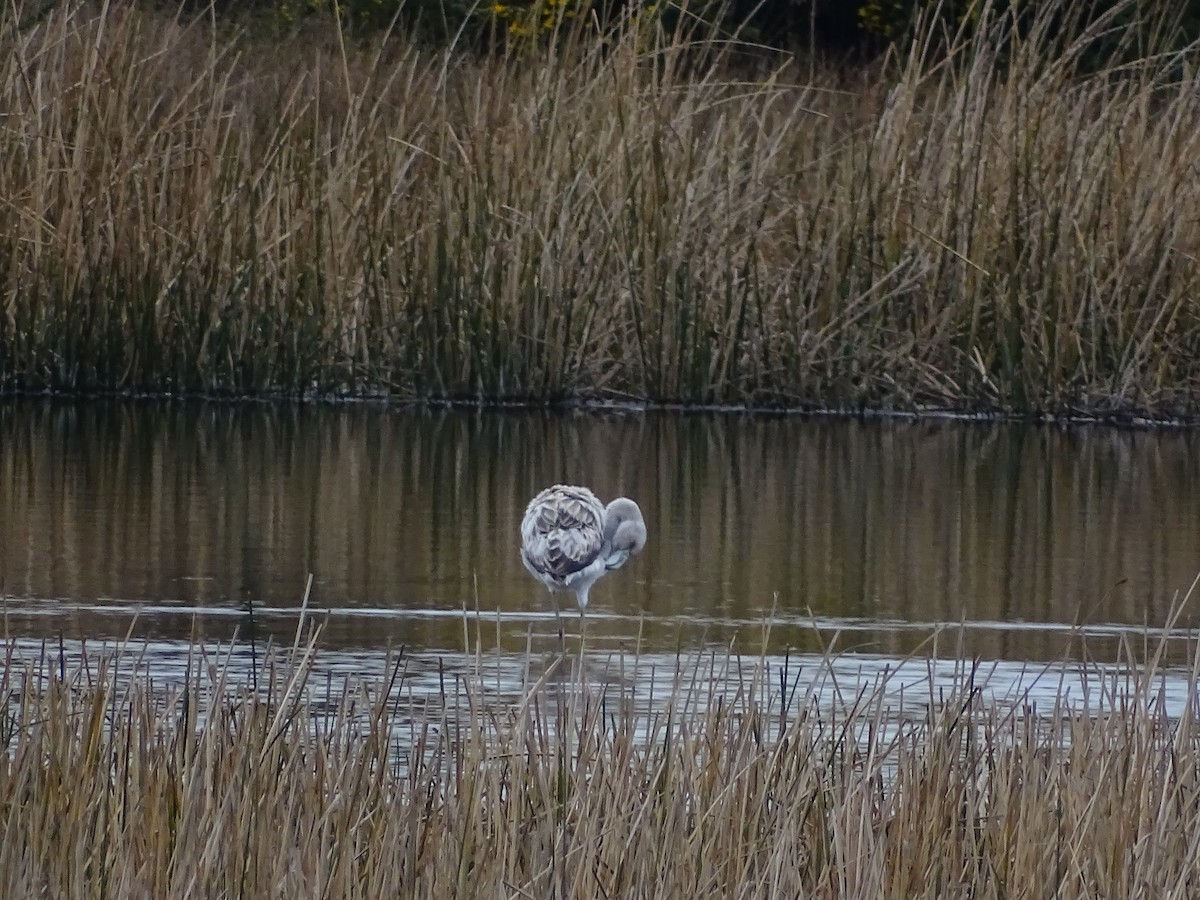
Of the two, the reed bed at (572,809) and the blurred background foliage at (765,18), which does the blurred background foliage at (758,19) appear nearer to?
the blurred background foliage at (765,18)

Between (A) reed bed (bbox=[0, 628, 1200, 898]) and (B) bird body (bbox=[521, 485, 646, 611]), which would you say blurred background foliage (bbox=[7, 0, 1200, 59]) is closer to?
(B) bird body (bbox=[521, 485, 646, 611])

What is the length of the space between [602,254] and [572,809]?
30.0ft

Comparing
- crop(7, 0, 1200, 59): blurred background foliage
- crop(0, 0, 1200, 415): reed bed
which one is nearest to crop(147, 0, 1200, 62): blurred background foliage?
crop(7, 0, 1200, 59): blurred background foliage

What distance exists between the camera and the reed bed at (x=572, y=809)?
449 centimetres

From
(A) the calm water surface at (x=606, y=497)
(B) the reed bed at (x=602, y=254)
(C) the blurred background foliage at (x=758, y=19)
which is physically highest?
(C) the blurred background foliage at (x=758, y=19)

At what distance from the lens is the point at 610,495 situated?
1098cm

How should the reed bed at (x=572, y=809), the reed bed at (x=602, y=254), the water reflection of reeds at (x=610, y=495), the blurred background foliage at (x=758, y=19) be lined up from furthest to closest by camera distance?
the blurred background foliage at (x=758, y=19), the reed bed at (x=602, y=254), the water reflection of reeds at (x=610, y=495), the reed bed at (x=572, y=809)

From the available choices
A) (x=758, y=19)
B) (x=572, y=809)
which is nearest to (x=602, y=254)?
(x=572, y=809)

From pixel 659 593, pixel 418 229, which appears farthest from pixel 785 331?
pixel 659 593

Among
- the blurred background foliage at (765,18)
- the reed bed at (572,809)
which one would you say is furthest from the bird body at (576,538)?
the blurred background foliage at (765,18)

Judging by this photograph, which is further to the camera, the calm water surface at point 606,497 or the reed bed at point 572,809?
the calm water surface at point 606,497

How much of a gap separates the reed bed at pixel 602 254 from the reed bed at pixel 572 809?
28.2 ft

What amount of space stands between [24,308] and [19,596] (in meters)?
5.59

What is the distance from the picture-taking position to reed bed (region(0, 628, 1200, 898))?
449 cm
